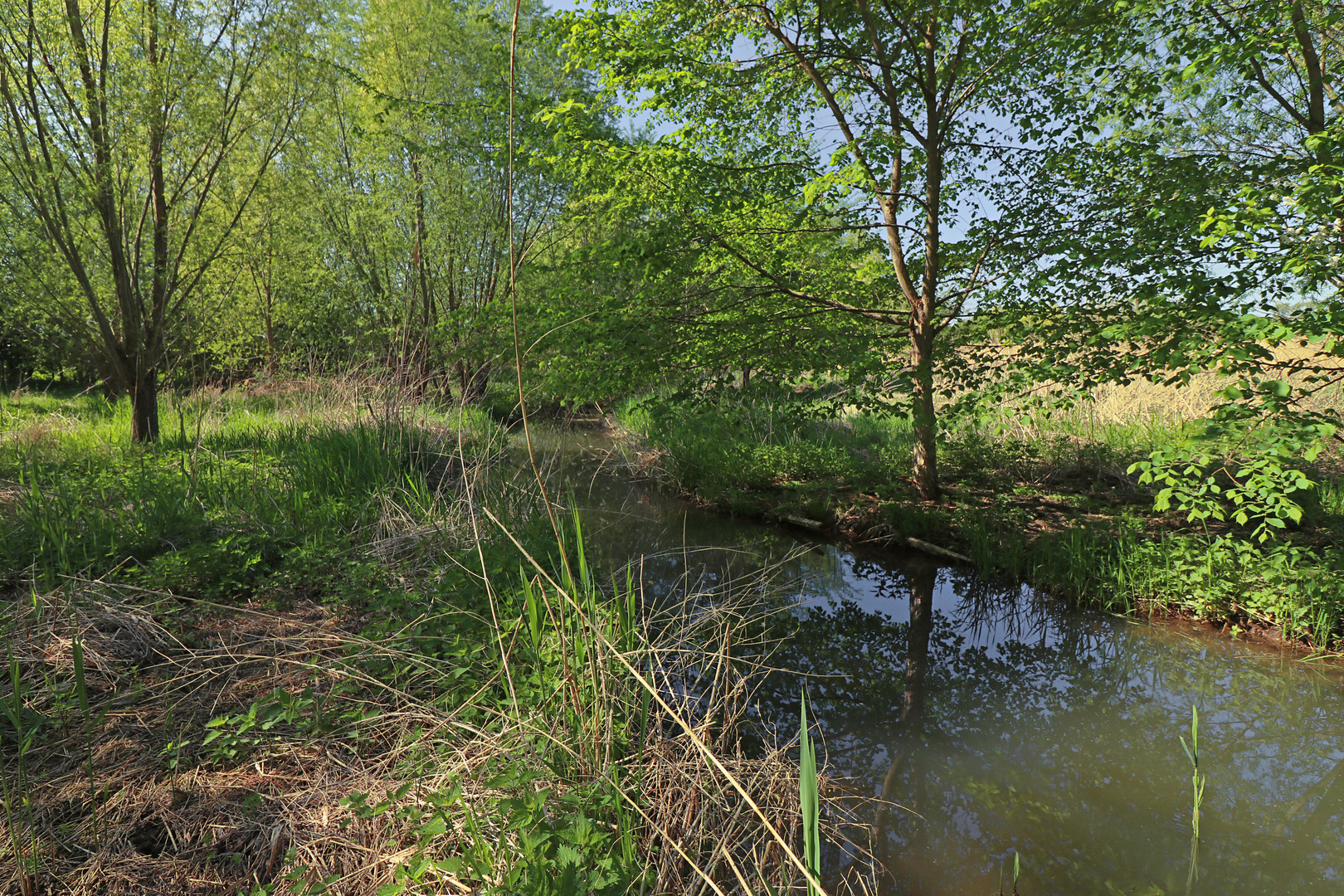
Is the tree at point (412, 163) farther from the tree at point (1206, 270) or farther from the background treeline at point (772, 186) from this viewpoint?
the tree at point (1206, 270)

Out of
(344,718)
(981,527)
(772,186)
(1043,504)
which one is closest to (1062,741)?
(981,527)

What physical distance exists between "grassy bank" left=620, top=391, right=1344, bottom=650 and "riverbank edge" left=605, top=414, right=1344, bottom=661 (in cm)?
2

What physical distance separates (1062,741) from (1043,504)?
386 centimetres

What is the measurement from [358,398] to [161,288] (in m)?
2.81

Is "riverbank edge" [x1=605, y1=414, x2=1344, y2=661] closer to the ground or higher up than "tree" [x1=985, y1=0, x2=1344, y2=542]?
closer to the ground

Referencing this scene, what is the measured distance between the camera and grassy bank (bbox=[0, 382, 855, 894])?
1782 mm

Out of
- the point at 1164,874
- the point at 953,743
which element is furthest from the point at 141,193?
the point at 1164,874

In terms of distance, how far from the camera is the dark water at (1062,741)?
2490 mm

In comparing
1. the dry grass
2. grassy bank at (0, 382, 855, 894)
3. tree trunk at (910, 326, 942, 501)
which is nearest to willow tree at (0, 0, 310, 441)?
grassy bank at (0, 382, 855, 894)

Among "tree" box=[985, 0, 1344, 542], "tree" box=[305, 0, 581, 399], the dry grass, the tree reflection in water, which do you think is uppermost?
"tree" box=[305, 0, 581, 399]

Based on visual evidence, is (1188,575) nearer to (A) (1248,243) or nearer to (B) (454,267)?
(A) (1248,243)

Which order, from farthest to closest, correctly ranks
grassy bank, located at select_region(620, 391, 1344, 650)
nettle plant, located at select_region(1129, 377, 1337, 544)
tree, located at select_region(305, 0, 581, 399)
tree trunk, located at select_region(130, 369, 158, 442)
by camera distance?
tree, located at select_region(305, 0, 581, 399), tree trunk, located at select_region(130, 369, 158, 442), grassy bank, located at select_region(620, 391, 1344, 650), nettle plant, located at select_region(1129, 377, 1337, 544)

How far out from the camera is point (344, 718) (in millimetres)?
2479

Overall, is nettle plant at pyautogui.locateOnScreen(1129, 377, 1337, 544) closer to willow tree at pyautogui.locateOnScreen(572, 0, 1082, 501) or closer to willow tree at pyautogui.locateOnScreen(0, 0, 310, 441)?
willow tree at pyautogui.locateOnScreen(572, 0, 1082, 501)
